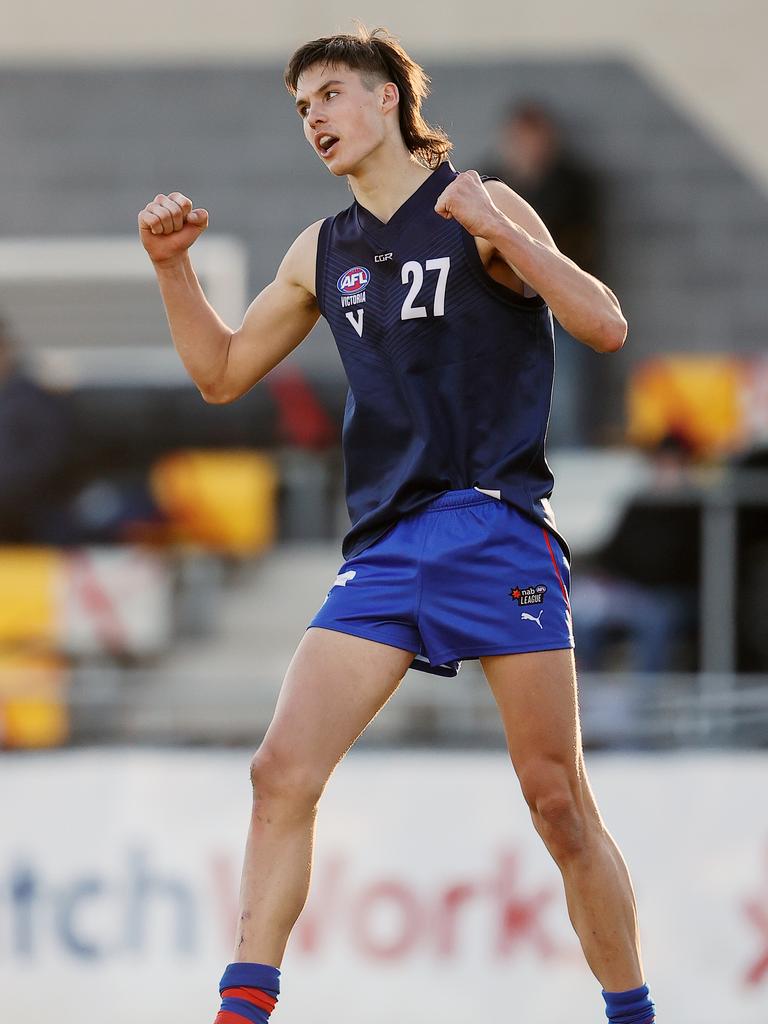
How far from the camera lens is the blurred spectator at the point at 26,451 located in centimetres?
844

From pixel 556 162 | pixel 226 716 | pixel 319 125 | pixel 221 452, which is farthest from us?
pixel 556 162

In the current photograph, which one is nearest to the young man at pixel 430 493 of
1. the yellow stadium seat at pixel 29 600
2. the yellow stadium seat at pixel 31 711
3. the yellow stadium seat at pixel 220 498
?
the yellow stadium seat at pixel 31 711

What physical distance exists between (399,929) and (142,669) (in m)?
3.37

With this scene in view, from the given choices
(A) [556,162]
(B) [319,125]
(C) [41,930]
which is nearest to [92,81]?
(A) [556,162]

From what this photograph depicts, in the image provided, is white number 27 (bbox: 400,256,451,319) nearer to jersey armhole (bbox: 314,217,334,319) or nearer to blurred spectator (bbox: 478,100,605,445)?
jersey armhole (bbox: 314,217,334,319)

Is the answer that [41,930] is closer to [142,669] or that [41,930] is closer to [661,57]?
[142,669]

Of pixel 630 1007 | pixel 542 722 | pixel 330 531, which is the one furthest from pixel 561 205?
pixel 630 1007

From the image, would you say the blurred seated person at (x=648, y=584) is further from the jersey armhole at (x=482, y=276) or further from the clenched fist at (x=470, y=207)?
the clenched fist at (x=470, y=207)

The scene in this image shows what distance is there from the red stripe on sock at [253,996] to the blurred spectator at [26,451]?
5.62 m

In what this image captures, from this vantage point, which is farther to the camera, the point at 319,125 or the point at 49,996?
the point at 49,996

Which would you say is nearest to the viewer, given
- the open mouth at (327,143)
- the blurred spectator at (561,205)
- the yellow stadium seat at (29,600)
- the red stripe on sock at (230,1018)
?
the red stripe on sock at (230,1018)

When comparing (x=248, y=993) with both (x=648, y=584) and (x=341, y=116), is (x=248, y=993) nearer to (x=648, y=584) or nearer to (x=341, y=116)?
(x=341, y=116)

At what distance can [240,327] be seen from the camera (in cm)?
375

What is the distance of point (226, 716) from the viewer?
7578 mm
